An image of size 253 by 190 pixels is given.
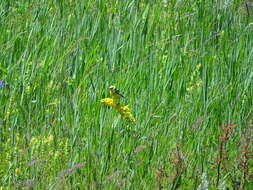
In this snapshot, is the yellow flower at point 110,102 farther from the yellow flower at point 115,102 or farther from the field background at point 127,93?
the field background at point 127,93

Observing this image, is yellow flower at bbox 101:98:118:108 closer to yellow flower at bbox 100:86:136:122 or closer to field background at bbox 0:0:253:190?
yellow flower at bbox 100:86:136:122

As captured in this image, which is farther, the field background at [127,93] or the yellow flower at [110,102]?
the yellow flower at [110,102]

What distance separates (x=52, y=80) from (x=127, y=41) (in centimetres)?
72

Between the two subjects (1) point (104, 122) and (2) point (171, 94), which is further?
(2) point (171, 94)

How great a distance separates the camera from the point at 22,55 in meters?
4.34

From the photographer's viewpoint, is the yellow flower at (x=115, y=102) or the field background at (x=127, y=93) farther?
the yellow flower at (x=115, y=102)

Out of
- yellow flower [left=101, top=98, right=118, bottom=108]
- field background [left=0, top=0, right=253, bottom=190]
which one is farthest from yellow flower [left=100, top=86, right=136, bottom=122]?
field background [left=0, top=0, right=253, bottom=190]

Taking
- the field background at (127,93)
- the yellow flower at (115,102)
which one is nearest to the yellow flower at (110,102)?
the yellow flower at (115,102)

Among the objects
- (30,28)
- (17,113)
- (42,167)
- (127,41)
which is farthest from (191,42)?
(42,167)

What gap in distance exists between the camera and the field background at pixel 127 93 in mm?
3297

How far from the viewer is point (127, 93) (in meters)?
4.07

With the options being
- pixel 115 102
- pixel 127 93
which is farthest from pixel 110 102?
pixel 127 93

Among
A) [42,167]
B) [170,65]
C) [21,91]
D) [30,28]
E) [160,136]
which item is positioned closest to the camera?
[42,167]

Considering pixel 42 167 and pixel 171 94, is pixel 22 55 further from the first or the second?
pixel 42 167
